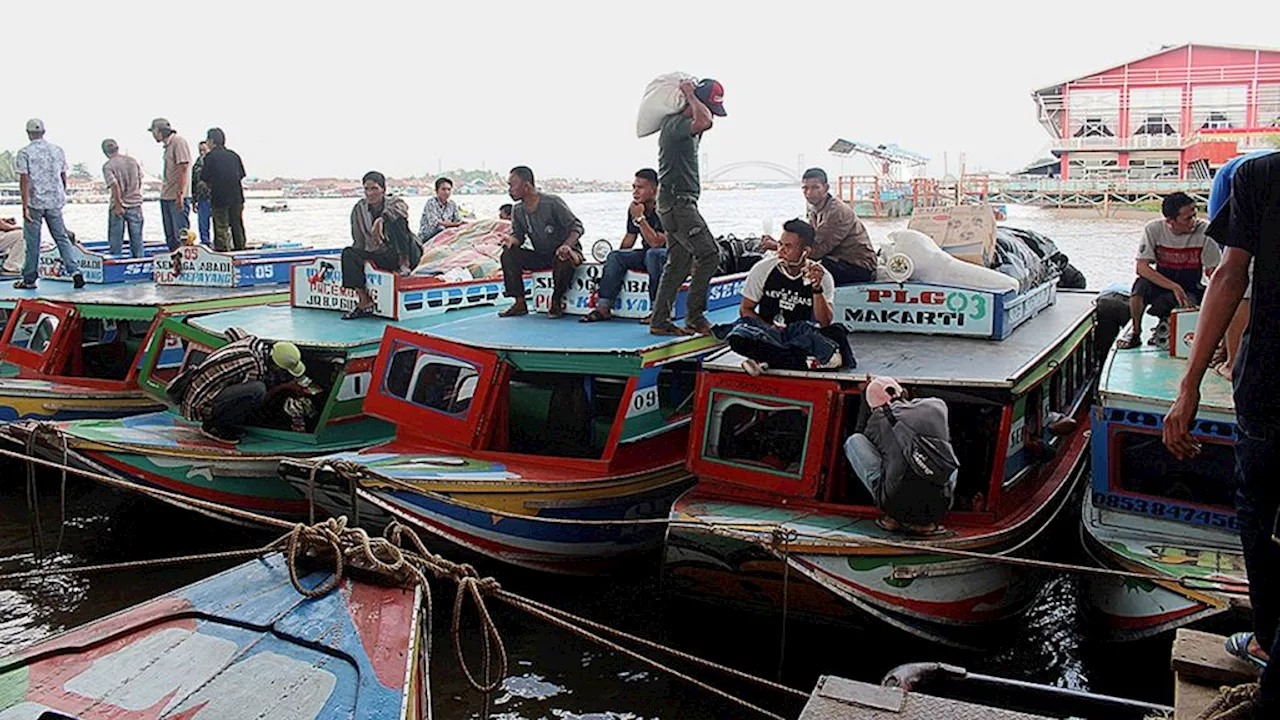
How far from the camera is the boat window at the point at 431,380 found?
8.31 metres

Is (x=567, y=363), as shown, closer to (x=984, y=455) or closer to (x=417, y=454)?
(x=417, y=454)

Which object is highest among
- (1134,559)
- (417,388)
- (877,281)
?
(877,281)

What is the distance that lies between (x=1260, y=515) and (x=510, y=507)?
4908 millimetres

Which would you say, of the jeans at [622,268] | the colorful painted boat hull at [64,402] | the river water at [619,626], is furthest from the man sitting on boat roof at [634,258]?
the colorful painted boat hull at [64,402]

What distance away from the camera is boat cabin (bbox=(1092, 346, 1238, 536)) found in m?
6.40

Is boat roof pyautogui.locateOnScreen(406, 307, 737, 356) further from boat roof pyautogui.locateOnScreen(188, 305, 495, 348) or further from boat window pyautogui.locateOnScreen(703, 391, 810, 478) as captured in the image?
boat window pyautogui.locateOnScreen(703, 391, 810, 478)

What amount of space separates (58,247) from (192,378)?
5692mm

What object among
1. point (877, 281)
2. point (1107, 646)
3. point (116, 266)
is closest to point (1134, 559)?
point (1107, 646)

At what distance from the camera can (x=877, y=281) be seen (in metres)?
8.84

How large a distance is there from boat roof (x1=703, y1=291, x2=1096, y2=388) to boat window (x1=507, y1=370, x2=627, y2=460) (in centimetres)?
104

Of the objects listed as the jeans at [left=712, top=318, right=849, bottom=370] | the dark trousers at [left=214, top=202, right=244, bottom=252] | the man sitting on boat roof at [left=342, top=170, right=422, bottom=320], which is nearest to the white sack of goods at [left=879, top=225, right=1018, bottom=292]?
the jeans at [left=712, top=318, right=849, bottom=370]

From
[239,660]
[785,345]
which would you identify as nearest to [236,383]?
[785,345]

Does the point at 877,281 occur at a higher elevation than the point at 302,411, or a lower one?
higher

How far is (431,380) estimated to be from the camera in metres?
8.46
